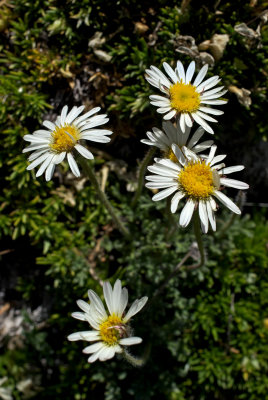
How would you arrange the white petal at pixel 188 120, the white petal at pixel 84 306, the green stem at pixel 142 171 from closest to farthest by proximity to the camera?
the white petal at pixel 84 306, the white petal at pixel 188 120, the green stem at pixel 142 171

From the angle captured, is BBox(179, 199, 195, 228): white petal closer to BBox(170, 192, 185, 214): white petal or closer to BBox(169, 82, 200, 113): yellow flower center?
BBox(170, 192, 185, 214): white petal

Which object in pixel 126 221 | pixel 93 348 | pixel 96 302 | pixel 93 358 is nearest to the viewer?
pixel 93 358

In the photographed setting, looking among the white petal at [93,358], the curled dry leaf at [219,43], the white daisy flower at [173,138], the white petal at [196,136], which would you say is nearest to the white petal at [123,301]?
the white petal at [93,358]

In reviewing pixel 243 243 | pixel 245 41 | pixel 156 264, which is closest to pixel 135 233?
pixel 156 264

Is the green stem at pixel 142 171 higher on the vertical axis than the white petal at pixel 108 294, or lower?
higher

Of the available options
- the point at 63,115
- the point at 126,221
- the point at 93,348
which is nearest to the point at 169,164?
the point at 63,115

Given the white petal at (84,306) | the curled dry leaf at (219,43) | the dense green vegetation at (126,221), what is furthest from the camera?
the dense green vegetation at (126,221)

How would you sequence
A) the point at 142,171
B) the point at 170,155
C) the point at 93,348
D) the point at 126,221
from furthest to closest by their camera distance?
1. the point at 126,221
2. the point at 142,171
3. the point at 170,155
4. the point at 93,348

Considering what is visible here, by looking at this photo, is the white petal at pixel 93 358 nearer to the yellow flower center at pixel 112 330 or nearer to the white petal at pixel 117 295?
the yellow flower center at pixel 112 330

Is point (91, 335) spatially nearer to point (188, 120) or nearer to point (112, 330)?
point (112, 330)
